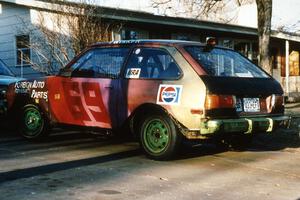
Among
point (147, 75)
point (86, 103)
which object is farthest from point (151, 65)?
point (86, 103)

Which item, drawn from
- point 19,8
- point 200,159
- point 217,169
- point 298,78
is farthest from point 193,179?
point 298,78

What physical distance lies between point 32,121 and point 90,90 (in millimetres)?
1601

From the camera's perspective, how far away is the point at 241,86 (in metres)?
7.62

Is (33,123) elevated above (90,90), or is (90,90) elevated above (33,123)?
(90,90)

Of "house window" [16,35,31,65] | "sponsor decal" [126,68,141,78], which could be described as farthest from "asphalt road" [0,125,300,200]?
"house window" [16,35,31,65]

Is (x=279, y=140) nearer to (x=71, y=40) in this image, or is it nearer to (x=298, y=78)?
(x=71, y=40)

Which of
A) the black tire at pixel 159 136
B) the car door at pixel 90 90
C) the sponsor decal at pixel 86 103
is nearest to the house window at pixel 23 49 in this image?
the car door at pixel 90 90

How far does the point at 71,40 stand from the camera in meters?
16.5

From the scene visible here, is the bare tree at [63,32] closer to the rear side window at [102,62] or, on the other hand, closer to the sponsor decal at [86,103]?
the rear side window at [102,62]

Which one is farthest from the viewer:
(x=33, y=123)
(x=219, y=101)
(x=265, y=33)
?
(x=265, y=33)

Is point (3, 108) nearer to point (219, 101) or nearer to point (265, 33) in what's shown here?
point (219, 101)

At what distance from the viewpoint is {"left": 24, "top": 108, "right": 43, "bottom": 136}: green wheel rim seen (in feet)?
30.5

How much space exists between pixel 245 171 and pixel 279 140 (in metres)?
3.27

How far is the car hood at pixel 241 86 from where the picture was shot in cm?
729
